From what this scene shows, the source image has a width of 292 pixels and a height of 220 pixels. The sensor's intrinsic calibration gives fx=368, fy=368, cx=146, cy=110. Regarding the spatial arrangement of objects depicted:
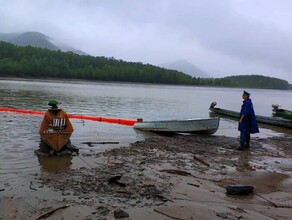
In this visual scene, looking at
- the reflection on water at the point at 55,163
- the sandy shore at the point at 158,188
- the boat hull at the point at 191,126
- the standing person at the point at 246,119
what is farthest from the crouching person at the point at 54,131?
the boat hull at the point at 191,126

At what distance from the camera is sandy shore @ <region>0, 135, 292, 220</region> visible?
6.30 meters

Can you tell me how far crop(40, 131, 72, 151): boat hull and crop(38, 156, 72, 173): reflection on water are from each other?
342mm

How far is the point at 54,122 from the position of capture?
408 inches

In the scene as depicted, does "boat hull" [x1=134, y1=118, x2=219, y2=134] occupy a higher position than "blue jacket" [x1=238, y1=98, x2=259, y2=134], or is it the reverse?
"blue jacket" [x1=238, y1=98, x2=259, y2=134]

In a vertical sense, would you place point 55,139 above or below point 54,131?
below

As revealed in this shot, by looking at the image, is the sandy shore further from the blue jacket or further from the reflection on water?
the blue jacket

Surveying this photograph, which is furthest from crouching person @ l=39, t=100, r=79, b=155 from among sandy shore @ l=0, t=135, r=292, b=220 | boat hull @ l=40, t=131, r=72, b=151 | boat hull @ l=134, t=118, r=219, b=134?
boat hull @ l=134, t=118, r=219, b=134

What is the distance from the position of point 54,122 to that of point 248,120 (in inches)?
259

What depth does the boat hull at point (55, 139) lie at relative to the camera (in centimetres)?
1026

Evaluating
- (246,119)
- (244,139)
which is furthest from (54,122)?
(244,139)

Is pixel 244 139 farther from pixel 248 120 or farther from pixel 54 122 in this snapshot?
pixel 54 122

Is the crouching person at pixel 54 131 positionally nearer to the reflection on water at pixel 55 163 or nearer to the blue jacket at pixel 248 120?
the reflection on water at pixel 55 163

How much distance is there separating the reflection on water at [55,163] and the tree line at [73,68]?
329ft

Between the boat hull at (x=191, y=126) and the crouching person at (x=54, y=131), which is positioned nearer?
the crouching person at (x=54, y=131)
